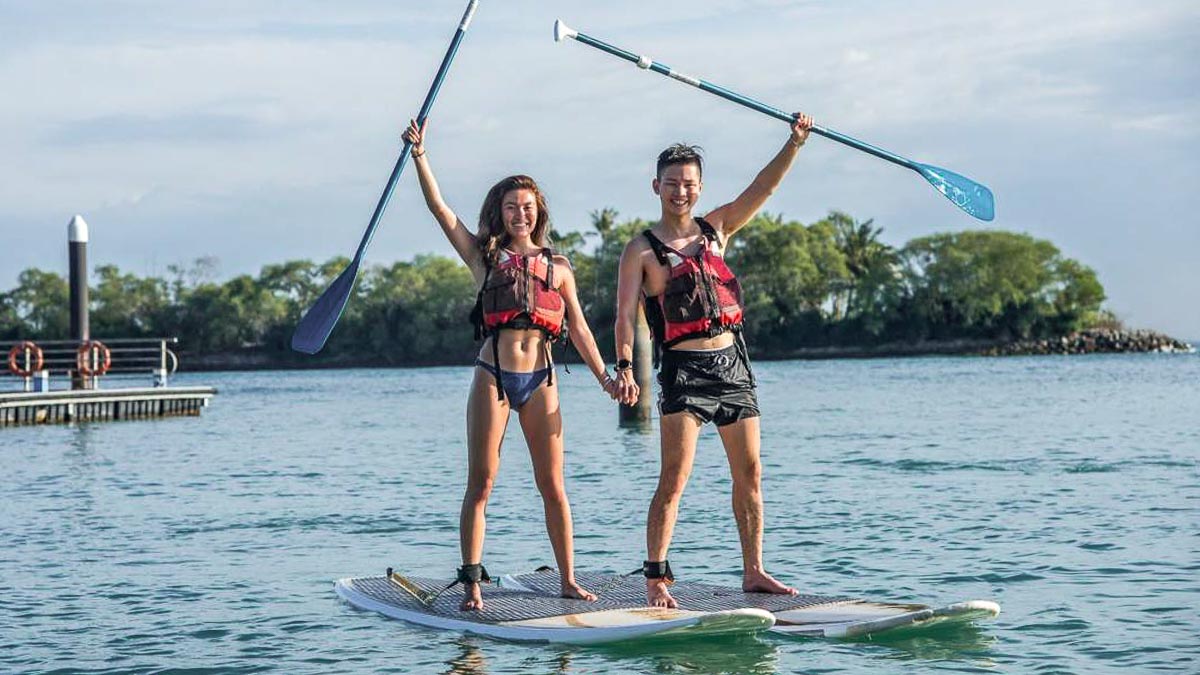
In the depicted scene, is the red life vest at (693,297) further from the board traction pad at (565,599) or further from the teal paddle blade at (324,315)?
the teal paddle blade at (324,315)

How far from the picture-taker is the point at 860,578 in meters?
10.4

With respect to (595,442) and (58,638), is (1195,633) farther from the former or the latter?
(595,442)

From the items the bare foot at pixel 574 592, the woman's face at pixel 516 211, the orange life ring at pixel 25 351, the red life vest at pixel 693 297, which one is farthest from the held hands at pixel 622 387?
the orange life ring at pixel 25 351

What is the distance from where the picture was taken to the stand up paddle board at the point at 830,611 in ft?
25.3

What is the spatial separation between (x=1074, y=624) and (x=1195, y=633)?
0.64 m

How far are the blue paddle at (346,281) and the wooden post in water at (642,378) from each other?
1682 centimetres

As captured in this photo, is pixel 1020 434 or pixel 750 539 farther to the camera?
pixel 1020 434

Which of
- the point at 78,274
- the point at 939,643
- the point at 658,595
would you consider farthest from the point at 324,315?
the point at 78,274

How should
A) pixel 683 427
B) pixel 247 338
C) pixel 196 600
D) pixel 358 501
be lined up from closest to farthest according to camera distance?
pixel 683 427 < pixel 196 600 < pixel 358 501 < pixel 247 338

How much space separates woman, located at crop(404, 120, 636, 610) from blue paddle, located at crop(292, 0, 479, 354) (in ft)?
1.22

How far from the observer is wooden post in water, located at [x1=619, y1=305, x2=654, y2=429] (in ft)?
87.6

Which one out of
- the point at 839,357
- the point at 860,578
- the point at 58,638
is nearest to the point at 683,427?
the point at 860,578

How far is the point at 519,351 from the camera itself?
7660 mm

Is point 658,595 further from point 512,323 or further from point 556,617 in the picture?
point 512,323
